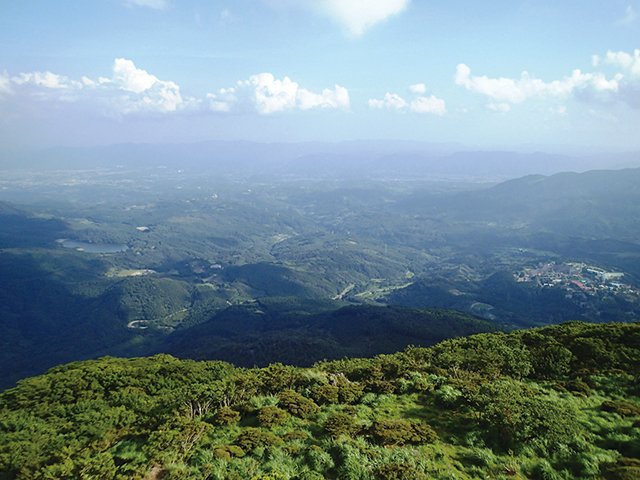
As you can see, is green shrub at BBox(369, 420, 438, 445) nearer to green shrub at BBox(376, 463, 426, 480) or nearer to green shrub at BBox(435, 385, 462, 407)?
green shrub at BBox(376, 463, 426, 480)

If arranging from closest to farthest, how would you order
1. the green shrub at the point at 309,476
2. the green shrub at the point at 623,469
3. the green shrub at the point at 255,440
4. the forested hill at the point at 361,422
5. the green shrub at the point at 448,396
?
the green shrub at the point at 623,469, the green shrub at the point at 309,476, the forested hill at the point at 361,422, the green shrub at the point at 255,440, the green shrub at the point at 448,396

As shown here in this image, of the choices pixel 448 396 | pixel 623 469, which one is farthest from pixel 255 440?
pixel 623 469

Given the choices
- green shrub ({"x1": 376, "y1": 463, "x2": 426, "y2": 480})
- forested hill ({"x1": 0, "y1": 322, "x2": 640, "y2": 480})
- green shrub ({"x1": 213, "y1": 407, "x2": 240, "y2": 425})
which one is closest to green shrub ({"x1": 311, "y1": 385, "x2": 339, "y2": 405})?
forested hill ({"x1": 0, "y1": 322, "x2": 640, "y2": 480})

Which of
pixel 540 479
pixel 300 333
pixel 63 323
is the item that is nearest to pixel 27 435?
pixel 540 479

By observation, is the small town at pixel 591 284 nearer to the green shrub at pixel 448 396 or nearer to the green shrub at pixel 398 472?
the green shrub at pixel 448 396

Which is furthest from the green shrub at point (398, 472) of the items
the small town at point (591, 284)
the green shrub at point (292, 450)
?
the small town at point (591, 284)

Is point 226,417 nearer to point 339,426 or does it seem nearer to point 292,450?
point 292,450
